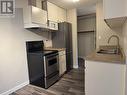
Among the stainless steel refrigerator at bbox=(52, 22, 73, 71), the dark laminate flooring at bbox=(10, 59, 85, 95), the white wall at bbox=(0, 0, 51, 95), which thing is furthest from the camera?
the stainless steel refrigerator at bbox=(52, 22, 73, 71)

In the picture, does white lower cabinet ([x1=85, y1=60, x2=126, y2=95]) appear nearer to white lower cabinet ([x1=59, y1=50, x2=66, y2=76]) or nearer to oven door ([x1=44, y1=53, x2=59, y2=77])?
oven door ([x1=44, y1=53, x2=59, y2=77])

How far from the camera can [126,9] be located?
4.51ft

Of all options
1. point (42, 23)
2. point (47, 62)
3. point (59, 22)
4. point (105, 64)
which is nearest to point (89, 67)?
point (105, 64)

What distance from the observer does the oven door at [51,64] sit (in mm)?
2617

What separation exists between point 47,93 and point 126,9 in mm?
2268

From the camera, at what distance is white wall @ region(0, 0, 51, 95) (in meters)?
2.29

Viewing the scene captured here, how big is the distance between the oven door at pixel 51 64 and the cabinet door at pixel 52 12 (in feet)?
4.24

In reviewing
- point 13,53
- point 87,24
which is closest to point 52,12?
point 13,53

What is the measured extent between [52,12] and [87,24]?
301cm

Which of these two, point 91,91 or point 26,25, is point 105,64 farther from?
point 26,25

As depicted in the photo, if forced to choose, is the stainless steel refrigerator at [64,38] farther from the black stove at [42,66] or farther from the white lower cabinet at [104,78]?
the white lower cabinet at [104,78]

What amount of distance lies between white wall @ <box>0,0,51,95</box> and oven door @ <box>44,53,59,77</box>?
65 cm

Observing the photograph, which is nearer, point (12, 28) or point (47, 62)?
point (12, 28)

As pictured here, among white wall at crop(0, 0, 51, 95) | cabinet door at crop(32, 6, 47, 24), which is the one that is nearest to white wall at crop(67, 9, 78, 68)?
cabinet door at crop(32, 6, 47, 24)
